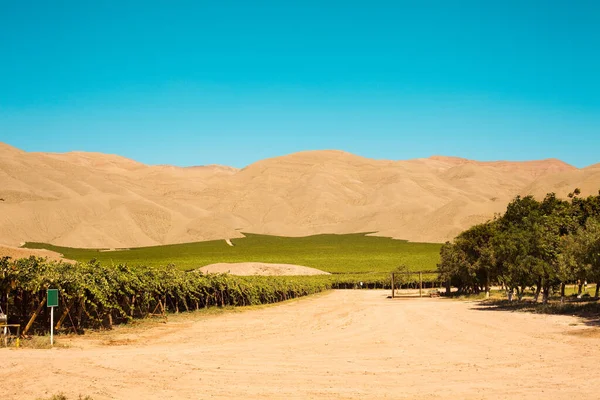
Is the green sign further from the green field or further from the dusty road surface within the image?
the green field

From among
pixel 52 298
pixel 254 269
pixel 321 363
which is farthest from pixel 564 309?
pixel 254 269

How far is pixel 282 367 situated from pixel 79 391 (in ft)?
21.9

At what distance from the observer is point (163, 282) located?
123 ft

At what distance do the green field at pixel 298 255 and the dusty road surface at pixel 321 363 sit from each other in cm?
8678

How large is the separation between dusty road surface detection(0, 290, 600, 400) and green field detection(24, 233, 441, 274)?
86.8 m

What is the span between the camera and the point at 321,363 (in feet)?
68.3

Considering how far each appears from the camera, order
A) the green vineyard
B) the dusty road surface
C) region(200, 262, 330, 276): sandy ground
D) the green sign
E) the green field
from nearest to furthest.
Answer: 1. the dusty road surface
2. the green sign
3. the green vineyard
4. region(200, 262, 330, 276): sandy ground
5. the green field

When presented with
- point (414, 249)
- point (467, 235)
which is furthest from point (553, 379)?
point (414, 249)

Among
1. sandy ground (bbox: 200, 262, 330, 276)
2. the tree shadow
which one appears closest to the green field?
sandy ground (bbox: 200, 262, 330, 276)

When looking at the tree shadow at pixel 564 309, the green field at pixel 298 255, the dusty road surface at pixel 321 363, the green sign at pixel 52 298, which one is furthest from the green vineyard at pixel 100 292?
the green field at pixel 298 255

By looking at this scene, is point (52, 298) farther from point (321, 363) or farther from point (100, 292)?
point (321, 363)

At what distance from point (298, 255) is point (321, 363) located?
140 meters

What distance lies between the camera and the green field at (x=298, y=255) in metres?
127

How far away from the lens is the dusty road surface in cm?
1634
